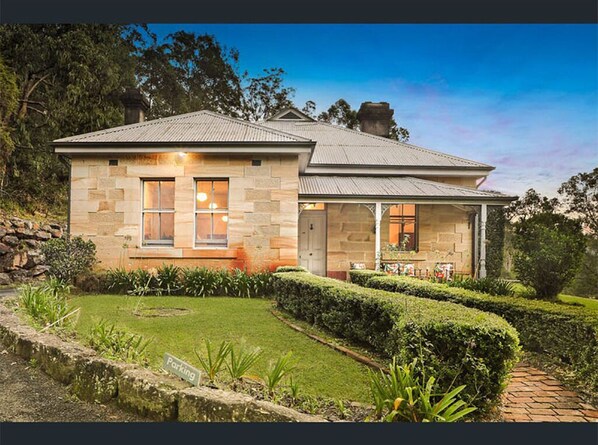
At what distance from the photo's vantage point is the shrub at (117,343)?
2812 millimetres

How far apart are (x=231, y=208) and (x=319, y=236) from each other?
10.8ft

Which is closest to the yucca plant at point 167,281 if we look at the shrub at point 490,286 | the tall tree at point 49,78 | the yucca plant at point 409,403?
the tall tree at point 49,78

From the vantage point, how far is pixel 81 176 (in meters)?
7.57

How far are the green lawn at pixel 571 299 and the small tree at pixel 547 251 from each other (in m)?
0.14

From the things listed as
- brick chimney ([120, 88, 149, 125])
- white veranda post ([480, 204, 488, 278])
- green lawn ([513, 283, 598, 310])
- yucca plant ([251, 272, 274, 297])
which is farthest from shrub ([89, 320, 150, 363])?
white veranda post ([480, 204, 488, 278])

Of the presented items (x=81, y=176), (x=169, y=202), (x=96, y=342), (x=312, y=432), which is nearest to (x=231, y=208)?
(x=169, y=202)

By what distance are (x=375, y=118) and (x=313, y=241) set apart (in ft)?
14.6

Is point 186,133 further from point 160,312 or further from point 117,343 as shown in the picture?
point 117,343

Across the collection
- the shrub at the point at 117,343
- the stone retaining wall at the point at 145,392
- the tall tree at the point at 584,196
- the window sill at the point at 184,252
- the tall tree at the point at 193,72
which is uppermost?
the tall tree at the point at 193,72

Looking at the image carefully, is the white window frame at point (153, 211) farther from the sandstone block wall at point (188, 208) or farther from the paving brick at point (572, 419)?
the paving brick at point (572, 419)

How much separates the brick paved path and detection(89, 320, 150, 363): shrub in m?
2.71

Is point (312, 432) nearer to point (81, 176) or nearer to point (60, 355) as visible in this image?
point (60, 355)

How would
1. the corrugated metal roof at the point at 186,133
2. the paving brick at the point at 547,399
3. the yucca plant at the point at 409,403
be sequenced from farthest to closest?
the corrugated metal roof at the point at 186,133
the paving brick at the point at 547,399
the yucca plant at the point at 409,403

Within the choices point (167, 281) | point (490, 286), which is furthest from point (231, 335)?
point (490, 286)
